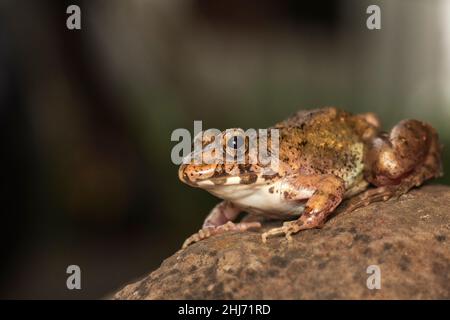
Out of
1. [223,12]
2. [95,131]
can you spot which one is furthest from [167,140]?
[223,12]

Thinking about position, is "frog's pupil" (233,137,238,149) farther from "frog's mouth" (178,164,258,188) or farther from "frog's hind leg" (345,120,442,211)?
"frog's hind leg" (345,120,442,211)

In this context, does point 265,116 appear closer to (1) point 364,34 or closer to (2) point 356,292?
(1) point 364,34

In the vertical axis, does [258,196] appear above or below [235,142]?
below

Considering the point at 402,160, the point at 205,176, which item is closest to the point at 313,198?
the point at 205,176

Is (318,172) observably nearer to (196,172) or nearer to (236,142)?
(236,142)

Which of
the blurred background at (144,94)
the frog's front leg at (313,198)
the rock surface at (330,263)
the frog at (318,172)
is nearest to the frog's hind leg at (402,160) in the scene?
the frog at (318,172)

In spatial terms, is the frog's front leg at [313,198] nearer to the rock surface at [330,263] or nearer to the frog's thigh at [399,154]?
the rock surface at [330,263]
